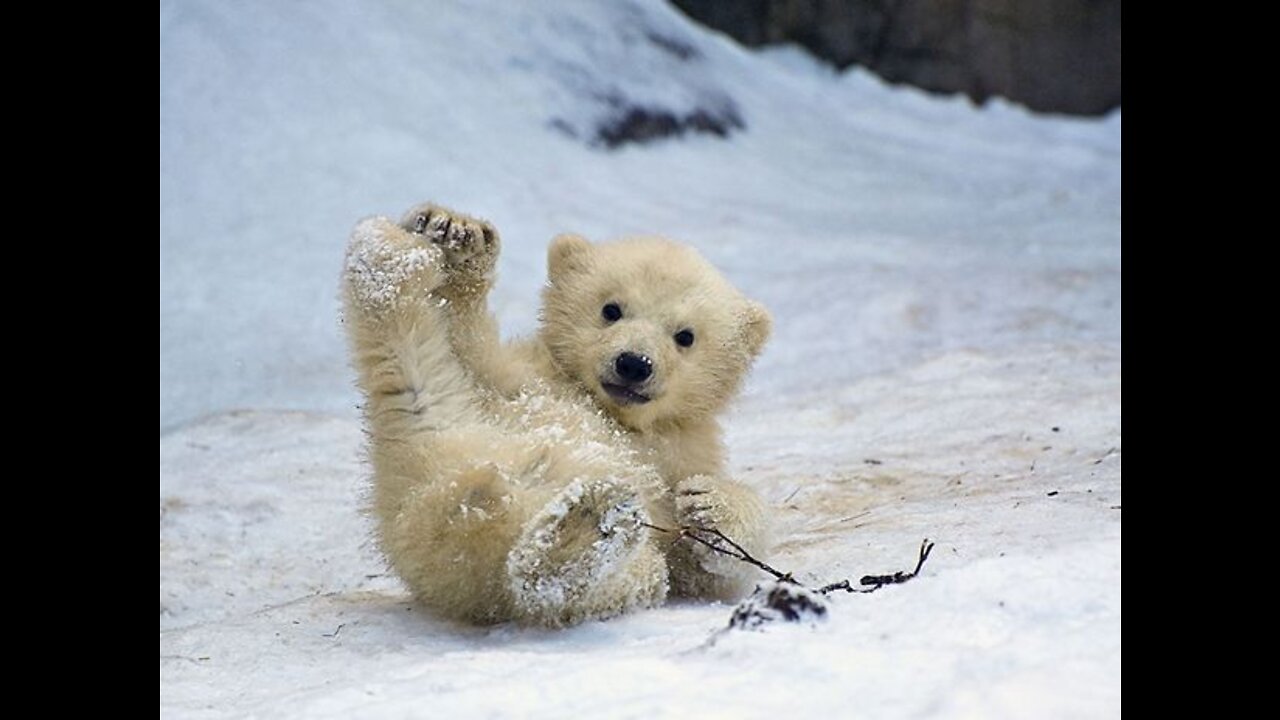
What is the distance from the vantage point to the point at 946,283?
328 inches

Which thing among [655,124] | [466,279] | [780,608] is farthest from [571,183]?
[780,608]

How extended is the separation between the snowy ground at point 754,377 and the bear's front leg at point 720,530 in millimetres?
126

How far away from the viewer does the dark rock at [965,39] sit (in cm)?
1428

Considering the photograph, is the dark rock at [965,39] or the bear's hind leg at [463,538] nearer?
the bear's hind leg at [463,538]

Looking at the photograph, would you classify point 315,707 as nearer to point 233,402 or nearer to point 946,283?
point 233,402

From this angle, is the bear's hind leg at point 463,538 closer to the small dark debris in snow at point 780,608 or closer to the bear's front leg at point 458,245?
the bear's front leg at point 458,245

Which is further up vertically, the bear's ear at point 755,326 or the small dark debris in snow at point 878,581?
the bear's ear at point 755,326

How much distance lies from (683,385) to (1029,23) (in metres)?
11.8

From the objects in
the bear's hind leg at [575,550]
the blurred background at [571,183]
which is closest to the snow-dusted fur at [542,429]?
the bear's hind leg at [575,550]

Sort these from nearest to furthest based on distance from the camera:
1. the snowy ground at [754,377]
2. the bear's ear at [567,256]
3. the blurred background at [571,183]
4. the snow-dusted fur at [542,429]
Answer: the snowy ground at [754,377], the snow-dusted fur at [542,429], the bear's ear at [567,256], the blurred background at [571,183]

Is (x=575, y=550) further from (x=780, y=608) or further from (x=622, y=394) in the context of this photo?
(x=622, y=394)
